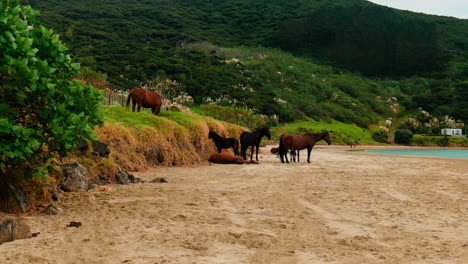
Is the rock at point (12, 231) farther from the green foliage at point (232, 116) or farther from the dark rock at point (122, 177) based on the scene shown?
the green foliage at point (232, 116)

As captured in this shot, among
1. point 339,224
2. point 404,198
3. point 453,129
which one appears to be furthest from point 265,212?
point 453,129

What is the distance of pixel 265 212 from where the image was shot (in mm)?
8633

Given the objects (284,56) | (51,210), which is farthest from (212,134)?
(284,56)

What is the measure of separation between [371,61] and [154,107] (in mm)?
135088

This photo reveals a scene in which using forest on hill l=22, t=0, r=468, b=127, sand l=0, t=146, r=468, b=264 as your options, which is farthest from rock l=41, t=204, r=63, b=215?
A: forest on hill l=22, t=0, r=468, b=127

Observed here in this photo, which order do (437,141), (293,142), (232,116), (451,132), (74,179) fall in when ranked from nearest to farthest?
(74,179), (293,142), (232,116), (437,141), (451,132)

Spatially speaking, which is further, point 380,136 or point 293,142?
point 380,136

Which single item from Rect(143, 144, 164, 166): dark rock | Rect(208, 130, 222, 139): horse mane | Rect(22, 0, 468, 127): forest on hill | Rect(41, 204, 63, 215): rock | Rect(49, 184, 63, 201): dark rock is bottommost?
Rect(41, 204, 63, 215): rock

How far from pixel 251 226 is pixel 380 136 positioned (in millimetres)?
71747

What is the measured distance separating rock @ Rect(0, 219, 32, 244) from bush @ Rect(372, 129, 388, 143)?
2862 inches

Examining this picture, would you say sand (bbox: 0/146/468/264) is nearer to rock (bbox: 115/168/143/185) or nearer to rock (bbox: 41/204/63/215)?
rock (bbox: 41/204/63/215)

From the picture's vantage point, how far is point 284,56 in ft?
453

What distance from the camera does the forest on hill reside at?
86312 mm

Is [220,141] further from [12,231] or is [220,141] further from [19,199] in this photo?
[12,231]
